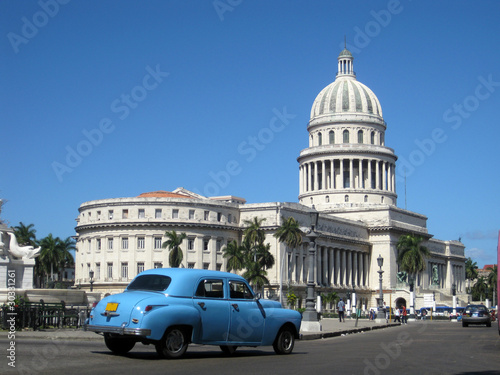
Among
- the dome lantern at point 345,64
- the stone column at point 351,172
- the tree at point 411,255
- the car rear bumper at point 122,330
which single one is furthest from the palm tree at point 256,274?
the car rear bumper at point 122,330

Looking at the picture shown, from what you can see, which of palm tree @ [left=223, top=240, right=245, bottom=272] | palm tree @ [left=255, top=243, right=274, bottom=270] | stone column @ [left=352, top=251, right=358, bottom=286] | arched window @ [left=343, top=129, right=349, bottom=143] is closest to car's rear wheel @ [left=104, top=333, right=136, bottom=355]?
palm tree @ [left=223, top=240, right=245, bottom=272]

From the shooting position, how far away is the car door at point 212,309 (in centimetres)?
1923

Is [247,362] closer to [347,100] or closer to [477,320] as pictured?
[477,320]

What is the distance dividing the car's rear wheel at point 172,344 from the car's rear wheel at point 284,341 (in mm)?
3311

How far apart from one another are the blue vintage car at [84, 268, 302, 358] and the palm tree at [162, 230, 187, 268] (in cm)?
7568

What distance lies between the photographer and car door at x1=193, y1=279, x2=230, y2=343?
63.1ft

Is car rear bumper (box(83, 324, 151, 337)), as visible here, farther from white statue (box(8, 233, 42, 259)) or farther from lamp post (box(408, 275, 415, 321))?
lamp post (box(408, 275, 415, 321))

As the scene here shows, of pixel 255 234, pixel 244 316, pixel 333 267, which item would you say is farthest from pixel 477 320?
pixel 333 267

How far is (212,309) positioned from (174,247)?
79974mm

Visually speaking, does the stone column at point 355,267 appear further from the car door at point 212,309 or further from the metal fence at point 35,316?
the car door at point 212,309

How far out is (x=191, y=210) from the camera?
339 ft

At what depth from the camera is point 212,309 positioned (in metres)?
19.5

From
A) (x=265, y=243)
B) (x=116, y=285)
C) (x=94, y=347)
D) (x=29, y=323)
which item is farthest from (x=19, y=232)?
(x=94, y=347)

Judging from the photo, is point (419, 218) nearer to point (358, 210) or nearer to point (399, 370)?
point (358, 210)
